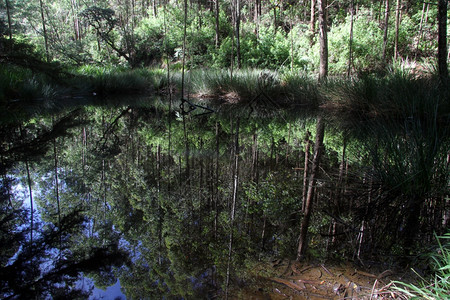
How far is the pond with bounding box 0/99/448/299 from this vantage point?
1.90m

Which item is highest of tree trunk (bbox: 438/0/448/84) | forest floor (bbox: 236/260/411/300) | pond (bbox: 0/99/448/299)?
tree trunk (bbox: 438/0/448/84)

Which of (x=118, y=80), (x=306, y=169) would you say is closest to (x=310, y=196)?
→ (x=306, y=169)

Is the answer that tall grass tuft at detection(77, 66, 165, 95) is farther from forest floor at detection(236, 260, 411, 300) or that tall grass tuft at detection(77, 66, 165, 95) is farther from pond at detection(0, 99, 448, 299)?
forest floor at detection(236, 260, 411, 300)

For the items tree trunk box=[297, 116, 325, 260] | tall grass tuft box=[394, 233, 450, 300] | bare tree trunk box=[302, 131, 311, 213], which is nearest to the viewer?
tall grass tuft box=[394, 233, 450, 300]

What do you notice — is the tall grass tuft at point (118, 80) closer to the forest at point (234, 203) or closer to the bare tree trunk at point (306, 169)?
the forest at point (234, 203)

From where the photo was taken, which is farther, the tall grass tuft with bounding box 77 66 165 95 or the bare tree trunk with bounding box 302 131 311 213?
the tall grass tuft with bounding box 77 66 165 95

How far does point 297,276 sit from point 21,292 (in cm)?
154

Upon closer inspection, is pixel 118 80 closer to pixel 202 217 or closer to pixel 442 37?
pixel 442 37

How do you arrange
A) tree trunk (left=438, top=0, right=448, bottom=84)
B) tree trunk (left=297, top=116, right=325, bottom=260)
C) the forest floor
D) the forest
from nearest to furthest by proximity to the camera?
the forest floor, the forest, tree trunk (left=297, top=116, right=325, bottom=260), tree trunk (left=438, top=0, right=448, bottom=84)

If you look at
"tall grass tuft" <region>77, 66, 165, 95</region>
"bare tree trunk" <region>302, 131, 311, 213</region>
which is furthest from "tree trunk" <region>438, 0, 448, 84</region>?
"tall grass tuft" <region>77, 66, 165, 95</region>

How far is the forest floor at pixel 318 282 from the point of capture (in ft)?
5.71

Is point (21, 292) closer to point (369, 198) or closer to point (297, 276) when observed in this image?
point (297, 276)

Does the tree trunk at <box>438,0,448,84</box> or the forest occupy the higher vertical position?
the tree trunk at <box>438,0,448,84</box>

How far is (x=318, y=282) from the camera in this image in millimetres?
1861
